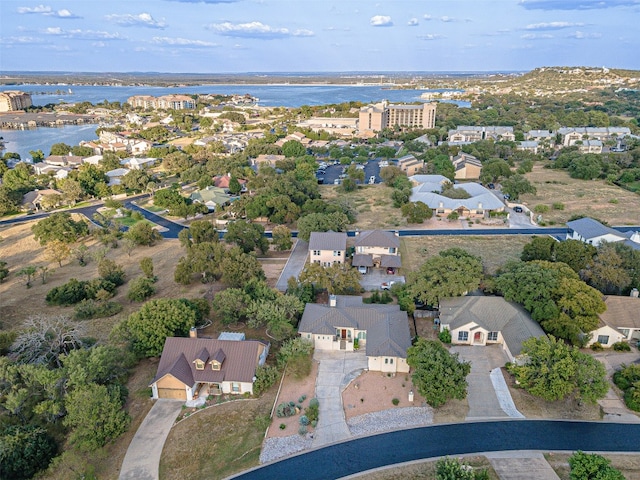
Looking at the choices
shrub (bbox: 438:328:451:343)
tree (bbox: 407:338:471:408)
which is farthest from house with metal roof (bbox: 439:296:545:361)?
tree (bbox: 407:338:471:408)

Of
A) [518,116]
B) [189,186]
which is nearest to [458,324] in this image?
[189,186]

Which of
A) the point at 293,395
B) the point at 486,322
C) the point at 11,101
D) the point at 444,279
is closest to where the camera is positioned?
the point at 293,395

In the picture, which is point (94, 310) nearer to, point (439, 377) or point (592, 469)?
point (439, 377)

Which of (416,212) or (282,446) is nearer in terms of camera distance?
(282,446)

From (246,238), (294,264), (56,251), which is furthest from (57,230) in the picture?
(294,264)

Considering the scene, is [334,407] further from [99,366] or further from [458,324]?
[99,366]

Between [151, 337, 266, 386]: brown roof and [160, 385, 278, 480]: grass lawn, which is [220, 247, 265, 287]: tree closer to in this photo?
[151, 337, 266, 386]: brown roof
